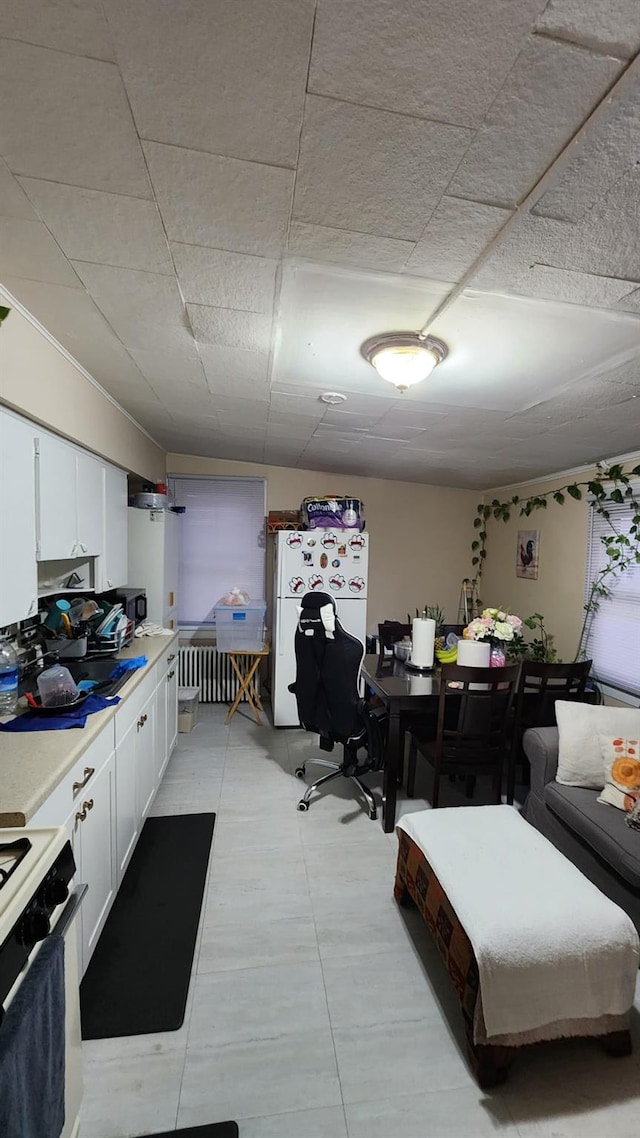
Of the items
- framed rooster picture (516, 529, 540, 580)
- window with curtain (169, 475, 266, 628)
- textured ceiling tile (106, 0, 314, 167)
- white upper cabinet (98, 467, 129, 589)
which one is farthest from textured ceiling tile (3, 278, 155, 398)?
framed rooster picture (516, 529, 540, 580)

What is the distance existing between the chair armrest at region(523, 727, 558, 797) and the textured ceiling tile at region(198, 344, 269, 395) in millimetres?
2416

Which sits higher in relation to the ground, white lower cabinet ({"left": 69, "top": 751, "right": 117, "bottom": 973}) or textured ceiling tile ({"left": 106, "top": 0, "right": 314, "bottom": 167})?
textured ceiling tile ({"left": 106, "top": 0, "right": 314, "bottom": 167})

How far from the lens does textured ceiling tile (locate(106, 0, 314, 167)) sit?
2.30 feet

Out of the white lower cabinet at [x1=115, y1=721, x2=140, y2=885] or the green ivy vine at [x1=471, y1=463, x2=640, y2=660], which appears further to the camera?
the green ivy vine at [x1=471, y1=463, x2=640, y2=660]

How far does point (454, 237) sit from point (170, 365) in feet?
4.90

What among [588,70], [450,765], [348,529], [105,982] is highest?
[588,70]

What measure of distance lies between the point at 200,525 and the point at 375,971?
383 cm

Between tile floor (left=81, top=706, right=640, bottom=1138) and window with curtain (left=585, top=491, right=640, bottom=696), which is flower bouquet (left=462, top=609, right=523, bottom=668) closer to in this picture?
window with curtain (left=585, top=491, right=640, bottom=696)

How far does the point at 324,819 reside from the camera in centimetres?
272

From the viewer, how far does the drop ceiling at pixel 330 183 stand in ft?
2.36

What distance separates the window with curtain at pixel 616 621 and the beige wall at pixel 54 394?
341 centimetres

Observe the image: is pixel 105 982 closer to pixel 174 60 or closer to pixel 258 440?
pixel 174 60

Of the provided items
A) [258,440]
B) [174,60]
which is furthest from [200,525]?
[174,60]

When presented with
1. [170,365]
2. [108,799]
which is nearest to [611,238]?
[170,365]
